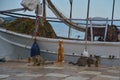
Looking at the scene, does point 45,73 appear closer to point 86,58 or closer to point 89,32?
point 86,58

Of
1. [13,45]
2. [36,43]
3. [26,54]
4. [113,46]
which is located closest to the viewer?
[113,46]

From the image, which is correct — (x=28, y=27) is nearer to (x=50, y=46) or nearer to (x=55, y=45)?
(x=50, y=46)

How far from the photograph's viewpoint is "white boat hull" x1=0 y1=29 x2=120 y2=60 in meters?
12.4

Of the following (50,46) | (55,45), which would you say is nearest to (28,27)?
(50,46)

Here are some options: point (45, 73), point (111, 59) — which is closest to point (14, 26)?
point (111, 59)

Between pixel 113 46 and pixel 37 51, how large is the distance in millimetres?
2911

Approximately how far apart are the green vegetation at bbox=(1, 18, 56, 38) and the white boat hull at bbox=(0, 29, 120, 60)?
0.42 metres

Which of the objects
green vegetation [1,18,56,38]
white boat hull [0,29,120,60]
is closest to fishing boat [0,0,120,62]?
white boat hull [0,29,120,60]

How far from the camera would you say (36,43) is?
13.3 metres

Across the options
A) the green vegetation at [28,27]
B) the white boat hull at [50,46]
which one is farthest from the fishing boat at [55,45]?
the green vegetation at [28,27]

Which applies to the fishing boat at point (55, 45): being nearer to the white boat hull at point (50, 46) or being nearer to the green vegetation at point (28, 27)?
the white boat hull at point (50, 46)

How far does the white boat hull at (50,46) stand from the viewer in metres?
12.4

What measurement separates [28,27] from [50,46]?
2.43 metres

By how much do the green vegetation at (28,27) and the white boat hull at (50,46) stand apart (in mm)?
417
